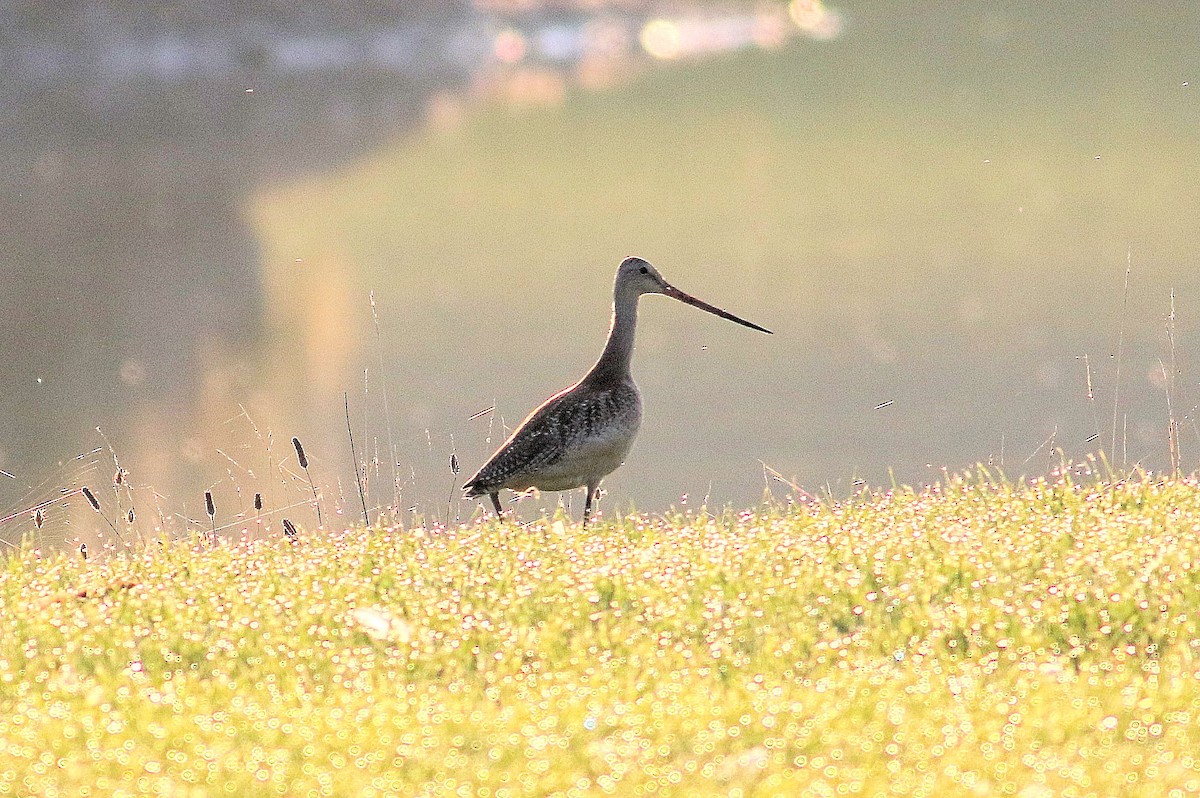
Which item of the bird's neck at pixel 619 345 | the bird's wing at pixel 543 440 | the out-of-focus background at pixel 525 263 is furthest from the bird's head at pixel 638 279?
the out-of-focus background at pixel 525 263

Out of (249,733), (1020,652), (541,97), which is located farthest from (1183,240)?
(541,97)

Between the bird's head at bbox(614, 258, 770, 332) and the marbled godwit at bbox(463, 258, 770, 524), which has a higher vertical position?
the bird's head at bbox(614, 258, 770, 332)

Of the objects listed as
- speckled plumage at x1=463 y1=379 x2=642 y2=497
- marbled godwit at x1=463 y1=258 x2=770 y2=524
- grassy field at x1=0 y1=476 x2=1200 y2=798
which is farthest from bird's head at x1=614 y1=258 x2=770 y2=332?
grassy field at x1=0 y1=476 x2=1200 y2=798

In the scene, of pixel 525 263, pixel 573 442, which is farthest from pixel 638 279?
pixel 525 263

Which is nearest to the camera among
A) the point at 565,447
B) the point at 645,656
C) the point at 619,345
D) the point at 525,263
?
the point at 645,656

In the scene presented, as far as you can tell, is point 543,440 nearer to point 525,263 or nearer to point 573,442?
point 573,442

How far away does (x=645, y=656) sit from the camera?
657cm

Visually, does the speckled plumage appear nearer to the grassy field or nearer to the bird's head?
the grassy field

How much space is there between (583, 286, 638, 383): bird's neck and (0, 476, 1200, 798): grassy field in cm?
128

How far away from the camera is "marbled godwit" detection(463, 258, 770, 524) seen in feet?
29.9

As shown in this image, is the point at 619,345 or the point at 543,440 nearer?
the point at 543,440

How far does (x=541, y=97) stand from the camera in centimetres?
4650

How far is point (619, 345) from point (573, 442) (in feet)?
3.23

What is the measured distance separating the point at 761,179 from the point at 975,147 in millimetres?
6176
